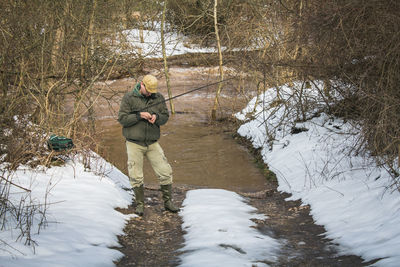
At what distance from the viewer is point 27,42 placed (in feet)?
30.3

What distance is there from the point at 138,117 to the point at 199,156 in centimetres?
700

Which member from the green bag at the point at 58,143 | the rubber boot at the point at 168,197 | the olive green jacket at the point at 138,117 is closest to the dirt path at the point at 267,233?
the rubber boot at the point at 168,197

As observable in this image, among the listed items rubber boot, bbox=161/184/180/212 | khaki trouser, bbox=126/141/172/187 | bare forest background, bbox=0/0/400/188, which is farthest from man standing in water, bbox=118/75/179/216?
bare forest background, bbox=0/0/400/188

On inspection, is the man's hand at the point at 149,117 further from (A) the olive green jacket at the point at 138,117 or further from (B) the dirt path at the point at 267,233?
(B) the dirt path at the point at 267,233

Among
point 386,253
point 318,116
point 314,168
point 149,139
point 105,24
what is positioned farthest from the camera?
point 105,24

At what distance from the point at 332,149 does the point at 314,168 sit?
0.66 m

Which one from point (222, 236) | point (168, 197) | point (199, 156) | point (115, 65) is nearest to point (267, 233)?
point (222, 236)

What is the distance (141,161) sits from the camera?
650 cm

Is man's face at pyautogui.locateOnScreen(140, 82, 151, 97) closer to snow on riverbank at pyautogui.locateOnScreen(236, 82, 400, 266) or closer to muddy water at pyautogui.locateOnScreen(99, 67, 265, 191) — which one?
snow on riverbank at pyautogui.locateOnScreen(236, 82, 400, 266)

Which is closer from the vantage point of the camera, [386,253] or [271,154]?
[386,253]

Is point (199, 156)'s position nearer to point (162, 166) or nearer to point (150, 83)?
point (162, 166)

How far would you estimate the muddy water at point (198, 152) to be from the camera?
34.8 ft

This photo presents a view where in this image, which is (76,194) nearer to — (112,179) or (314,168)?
(112,179)

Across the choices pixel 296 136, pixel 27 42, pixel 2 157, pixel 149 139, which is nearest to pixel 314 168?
pixel 296 136
